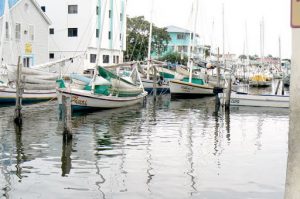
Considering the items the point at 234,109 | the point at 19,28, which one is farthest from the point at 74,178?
the point at 19,28

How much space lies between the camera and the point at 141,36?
266ft

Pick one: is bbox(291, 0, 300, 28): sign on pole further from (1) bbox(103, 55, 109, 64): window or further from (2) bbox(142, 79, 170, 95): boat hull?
(1) bbox(103, 55, 109, 64): window

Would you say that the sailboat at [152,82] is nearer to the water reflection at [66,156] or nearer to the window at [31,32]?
the window at [31,32]

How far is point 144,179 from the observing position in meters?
11.5

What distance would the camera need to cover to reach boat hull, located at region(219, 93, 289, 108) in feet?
108

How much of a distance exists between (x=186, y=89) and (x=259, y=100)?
11334mm

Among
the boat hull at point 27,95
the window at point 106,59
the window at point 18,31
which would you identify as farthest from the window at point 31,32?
the boat hull at point 27,95

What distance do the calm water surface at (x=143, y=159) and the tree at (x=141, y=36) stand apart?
53108 mm

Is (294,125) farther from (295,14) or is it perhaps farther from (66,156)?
(66,156)

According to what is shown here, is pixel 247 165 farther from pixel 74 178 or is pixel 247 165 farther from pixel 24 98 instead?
pixel 24 98

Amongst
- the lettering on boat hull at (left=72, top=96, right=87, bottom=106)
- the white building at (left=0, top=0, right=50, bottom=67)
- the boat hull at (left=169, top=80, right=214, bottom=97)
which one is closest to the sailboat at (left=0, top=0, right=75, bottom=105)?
the lettering on boat hull at (left=72, top=96, right=87, bottom=106)

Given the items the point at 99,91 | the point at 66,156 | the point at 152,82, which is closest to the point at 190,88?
the point at 152,82

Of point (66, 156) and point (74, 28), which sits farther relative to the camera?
point (74, 28)

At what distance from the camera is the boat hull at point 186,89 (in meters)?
43.2
